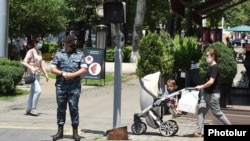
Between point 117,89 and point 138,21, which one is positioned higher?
point 138,21

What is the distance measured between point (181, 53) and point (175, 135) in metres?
4.60

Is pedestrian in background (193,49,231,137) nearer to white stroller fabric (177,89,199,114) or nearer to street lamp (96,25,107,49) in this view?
white stroller fabric (177,89,199,114)

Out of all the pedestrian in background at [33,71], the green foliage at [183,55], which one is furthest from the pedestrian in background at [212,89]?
the pedestrian in background at [33,71]

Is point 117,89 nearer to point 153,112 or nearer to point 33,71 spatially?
point 153,112

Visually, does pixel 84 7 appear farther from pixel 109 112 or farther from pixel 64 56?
pixel 64 56

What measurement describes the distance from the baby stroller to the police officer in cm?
133

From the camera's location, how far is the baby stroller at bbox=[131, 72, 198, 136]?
10.4m

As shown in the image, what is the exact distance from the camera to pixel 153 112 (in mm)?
10578

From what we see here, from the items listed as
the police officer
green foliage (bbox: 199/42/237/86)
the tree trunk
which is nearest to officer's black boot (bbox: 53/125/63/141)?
the police officer

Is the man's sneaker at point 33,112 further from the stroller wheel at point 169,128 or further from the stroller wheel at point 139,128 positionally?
the stroller wheel at point 169,128

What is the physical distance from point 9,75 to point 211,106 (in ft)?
25.0

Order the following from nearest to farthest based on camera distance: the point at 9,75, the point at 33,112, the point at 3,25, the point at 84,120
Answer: the point at 84,120 < the point at 33,112 < the point at 9,75 < the point at 3,25

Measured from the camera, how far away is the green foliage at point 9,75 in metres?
Result: 16.0

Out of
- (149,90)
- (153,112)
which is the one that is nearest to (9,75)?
(149,90)
